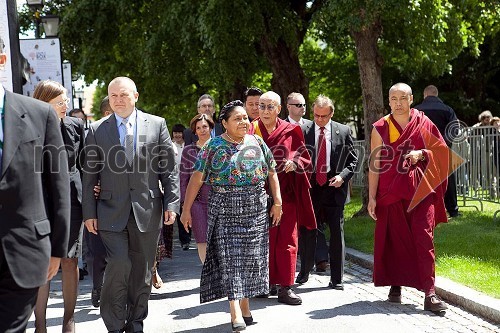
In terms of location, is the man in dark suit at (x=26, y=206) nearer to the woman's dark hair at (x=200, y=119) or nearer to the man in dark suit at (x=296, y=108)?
the woman's dark hair at (x=200, y=119)

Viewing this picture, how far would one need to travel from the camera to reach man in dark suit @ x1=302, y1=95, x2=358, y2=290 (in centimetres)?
909

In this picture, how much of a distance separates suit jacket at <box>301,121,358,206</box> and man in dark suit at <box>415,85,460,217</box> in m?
4.80

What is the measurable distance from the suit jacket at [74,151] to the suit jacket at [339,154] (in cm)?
316

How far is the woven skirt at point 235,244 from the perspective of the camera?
6887 mm

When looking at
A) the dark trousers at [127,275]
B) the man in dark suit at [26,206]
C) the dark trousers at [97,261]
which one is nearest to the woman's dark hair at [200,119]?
the dark trousers at [97,261]

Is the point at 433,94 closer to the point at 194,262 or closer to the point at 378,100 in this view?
the point at 378,100

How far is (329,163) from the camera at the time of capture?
30.5 feet

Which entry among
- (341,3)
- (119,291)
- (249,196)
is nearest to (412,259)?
(249,196)

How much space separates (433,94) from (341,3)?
104 inches

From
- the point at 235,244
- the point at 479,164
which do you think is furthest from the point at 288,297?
the point at 479,164

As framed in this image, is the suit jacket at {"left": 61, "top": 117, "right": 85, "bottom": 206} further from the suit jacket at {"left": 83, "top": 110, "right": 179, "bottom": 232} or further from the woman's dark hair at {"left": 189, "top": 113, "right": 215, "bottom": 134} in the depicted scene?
the woman's dark hair at {"left": 189, "top": 113, "right": 215, "bottom": 134}

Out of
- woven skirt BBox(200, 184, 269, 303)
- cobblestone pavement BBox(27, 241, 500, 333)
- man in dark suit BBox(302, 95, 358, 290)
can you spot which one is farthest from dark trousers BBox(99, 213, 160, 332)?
man in dark suit BBox(302, 95, 358, 290)

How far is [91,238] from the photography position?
8203mm

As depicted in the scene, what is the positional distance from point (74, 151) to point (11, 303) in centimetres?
304
